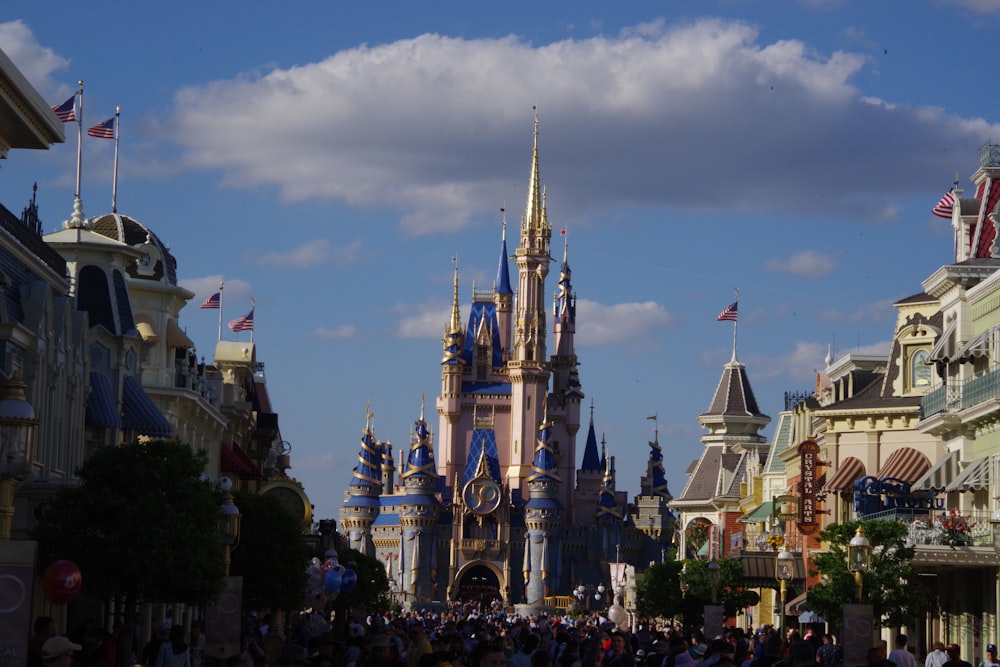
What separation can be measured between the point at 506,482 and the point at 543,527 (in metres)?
8.89

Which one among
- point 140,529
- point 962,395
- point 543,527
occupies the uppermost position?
point 543,527

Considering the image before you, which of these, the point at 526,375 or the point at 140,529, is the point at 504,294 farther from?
the point at 140,529

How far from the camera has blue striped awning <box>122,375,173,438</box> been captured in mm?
43812

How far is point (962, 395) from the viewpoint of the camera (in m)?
42.9

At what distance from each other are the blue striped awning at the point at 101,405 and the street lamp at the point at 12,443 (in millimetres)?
15170

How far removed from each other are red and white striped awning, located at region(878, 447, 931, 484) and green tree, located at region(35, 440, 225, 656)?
984 inches

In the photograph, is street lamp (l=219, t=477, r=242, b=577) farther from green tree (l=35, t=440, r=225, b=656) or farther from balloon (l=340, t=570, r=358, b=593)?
balloon (l=340, t=570, r=358, b=593)

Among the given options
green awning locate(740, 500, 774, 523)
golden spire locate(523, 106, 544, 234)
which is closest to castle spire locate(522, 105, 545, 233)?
golden spire locate(523, 106, 544, 234)

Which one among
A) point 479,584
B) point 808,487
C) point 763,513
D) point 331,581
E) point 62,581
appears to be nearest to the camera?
point 62,581

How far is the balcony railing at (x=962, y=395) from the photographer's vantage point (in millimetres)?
39906

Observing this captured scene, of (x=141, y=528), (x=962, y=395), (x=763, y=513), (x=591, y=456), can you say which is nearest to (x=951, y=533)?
(x=962, y=395)

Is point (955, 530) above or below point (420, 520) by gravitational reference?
below

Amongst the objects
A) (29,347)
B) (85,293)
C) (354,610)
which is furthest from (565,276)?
(29,347)

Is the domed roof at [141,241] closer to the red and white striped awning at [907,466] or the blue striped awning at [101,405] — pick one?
the blue striped awning at [101,405]
